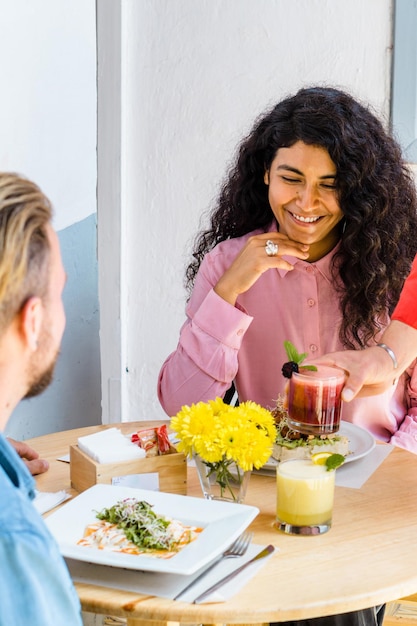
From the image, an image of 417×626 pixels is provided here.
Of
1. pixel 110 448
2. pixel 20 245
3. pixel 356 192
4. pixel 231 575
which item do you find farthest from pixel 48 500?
pixel 356 192

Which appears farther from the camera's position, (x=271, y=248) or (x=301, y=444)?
(x=271, y=248)

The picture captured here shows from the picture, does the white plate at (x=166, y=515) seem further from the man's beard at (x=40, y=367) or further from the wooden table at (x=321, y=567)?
the man's beard at (x=40, y=367)

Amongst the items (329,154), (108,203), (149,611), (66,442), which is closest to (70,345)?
(108,203)

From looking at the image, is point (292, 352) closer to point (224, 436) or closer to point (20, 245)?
point (224, 436)

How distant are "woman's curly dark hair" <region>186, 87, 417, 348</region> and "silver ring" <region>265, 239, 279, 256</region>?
176 millimetres

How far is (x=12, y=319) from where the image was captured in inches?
35.8

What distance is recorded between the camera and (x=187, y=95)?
2.85 meters

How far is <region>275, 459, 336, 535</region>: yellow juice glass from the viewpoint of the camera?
4.15ft

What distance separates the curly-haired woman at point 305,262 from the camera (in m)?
A: 1.91

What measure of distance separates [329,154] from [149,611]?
1.16 meters

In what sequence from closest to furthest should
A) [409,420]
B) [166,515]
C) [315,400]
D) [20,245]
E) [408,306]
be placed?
[20,245] < [166,515] < [315,400] < [408,306] < [409,420]

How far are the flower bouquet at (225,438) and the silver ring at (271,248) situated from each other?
0.65m

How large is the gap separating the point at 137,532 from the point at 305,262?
1007 millimetres

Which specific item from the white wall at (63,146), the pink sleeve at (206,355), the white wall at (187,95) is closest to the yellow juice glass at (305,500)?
the pink sleeve at (206,355)
